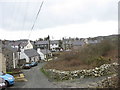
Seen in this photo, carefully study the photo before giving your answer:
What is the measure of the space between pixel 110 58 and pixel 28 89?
39.8 feet

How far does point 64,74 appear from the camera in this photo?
792 inches

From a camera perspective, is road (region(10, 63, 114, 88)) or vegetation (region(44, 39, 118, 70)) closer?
road (region(10, 63, 114, 88))

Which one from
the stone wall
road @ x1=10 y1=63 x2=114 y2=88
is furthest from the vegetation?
road @ x1=10 y1=63 x2=114 y2=88

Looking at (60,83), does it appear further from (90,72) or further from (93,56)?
(93,56)

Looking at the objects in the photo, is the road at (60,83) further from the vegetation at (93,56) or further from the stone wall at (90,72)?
the vegetation at (93,56)

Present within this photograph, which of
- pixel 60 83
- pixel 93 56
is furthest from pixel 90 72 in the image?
pixel 93 56

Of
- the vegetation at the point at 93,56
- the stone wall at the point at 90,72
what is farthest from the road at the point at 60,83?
the vegetation at the point at 93,56

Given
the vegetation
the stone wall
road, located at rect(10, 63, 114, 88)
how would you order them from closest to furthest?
road, located at rect(10, 63, 114, 88)
the stone wall
the vegetation

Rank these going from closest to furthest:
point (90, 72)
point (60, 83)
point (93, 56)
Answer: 1. point (60, 83)
2. point (90, 72)
3. point (93, 56)

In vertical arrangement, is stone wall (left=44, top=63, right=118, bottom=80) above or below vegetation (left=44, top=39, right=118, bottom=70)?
below

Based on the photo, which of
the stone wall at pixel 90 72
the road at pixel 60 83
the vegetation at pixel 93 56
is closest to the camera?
the road at pixel 60 83

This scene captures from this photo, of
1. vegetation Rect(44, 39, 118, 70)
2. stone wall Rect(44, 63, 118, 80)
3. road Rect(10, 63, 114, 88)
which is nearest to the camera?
road Rect(10, 63, 114, 88)

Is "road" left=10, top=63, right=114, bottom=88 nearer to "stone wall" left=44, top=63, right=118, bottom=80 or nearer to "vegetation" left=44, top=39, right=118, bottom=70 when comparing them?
"stone wall" left=44, top=63, right=118, bottom=80

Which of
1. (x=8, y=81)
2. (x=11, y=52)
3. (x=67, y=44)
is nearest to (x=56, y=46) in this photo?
(x=67, y=44)
